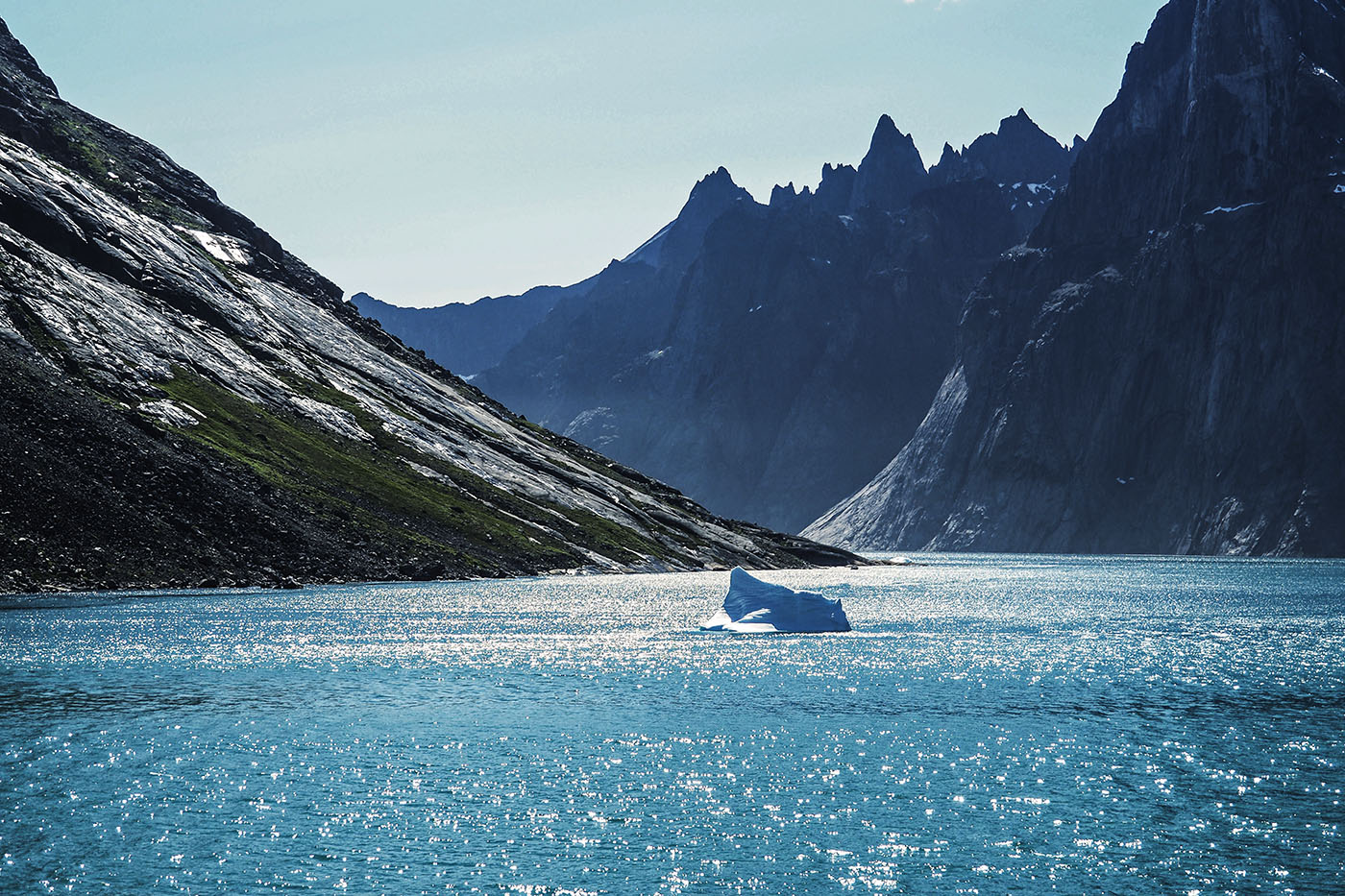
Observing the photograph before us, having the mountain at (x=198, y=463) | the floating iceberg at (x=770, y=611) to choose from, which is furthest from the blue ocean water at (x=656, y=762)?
the mountain at (x=198, y=463)

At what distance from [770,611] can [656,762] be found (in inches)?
2032

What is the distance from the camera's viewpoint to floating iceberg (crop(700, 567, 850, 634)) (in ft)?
292

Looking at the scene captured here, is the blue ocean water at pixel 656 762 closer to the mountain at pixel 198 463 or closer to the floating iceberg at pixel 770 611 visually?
the floating iceberg at pixel 770 611

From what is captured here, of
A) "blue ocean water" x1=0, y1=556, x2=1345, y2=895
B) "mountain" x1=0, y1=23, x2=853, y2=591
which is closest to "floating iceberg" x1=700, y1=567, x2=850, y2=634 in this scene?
"blue ocean water" x1=0, y1=556, x2=1345, y2=895

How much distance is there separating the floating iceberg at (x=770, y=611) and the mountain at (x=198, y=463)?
182 feet

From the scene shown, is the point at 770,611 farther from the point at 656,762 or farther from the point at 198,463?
the point at 198,463

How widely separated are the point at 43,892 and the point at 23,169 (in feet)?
644

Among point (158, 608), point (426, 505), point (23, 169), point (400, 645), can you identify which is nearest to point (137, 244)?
point (23, 169)

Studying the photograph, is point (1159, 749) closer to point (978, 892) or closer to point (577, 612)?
point (978, 892)

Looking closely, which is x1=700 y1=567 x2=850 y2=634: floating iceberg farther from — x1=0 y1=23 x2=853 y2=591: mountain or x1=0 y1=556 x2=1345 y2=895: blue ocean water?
x1=0 y1=23 x2=853 y2=591: mountain

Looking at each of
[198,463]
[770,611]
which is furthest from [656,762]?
[198,463]

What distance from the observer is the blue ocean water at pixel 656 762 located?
2891 centimetres

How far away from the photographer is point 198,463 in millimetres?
131250

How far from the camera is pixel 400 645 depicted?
7256cm
